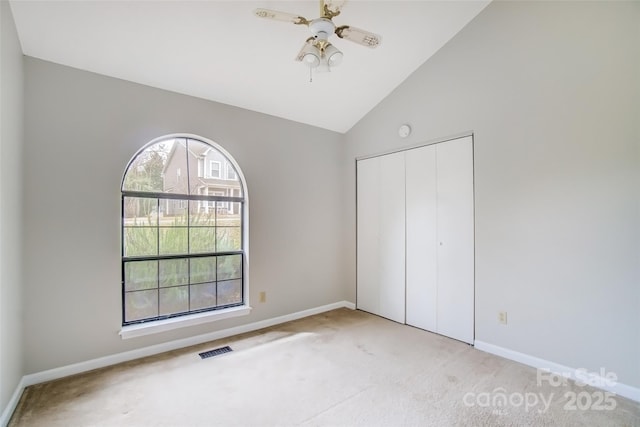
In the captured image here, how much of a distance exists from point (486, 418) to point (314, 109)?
343 cm

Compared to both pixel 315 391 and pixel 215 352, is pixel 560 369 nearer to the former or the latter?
pixel 315 391

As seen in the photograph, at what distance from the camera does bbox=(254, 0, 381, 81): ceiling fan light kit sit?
188cm

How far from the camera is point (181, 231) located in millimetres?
3160

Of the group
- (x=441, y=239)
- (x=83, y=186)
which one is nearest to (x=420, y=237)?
(x=441, y=239)

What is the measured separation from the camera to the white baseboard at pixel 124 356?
2171mm

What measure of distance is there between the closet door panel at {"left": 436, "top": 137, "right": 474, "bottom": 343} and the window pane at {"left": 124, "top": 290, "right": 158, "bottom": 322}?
299 cm

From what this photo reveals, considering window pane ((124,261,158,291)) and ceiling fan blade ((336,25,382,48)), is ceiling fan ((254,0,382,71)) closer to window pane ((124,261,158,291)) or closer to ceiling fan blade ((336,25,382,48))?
ceiling fan blade ((336,25,382,48))

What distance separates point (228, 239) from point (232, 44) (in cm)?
200

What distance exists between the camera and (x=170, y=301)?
10.1 feet

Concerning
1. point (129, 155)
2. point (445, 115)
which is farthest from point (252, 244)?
point (445, 115)

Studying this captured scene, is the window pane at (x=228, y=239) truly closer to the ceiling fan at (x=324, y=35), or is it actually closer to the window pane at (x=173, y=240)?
the window pane at (x=173, y=240)

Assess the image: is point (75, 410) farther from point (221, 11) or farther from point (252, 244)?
→ point (221, 11)

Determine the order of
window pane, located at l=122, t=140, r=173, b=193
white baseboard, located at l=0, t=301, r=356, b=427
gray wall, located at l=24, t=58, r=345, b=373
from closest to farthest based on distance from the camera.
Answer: white baseboard, located at l=0, t=301, r=356, b=427
gray wall, located at l=24, t=58, r=345, b=373
window pane, located at l=122, t=140, r=173, b=193

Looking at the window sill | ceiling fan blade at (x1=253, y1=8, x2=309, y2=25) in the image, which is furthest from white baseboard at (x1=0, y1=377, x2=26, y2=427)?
ceiling fan blade at (x1=253, y1=8, x2=309, y2=25)
